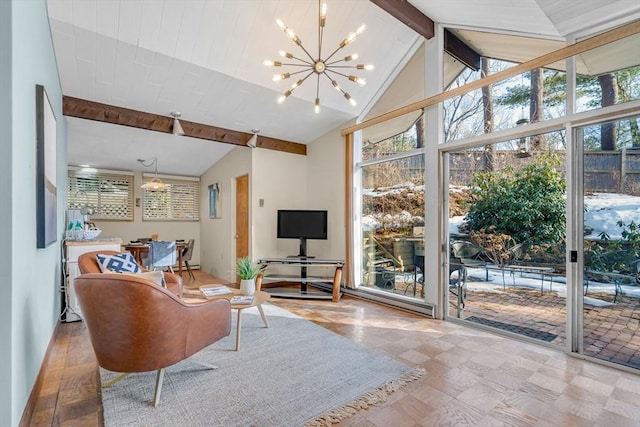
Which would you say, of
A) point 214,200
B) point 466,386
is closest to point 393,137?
point 466,386

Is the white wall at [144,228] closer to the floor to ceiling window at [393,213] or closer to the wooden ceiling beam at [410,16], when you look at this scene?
the floor to ceiling window at [393,213]

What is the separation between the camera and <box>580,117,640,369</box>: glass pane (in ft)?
8.13

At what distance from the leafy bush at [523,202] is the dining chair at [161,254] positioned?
4914 mm

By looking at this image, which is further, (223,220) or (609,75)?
(223,220)

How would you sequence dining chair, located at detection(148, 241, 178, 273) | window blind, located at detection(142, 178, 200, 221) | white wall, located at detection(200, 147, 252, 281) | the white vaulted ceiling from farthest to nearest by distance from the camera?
1. window blind, located at detection(142, 178, 200, 221)
2. white wall, located at detection(200, 147, 252, 281)
3. dining chair, located at detection(148, 241, 178, 273)
4. the white vaulted ceiling

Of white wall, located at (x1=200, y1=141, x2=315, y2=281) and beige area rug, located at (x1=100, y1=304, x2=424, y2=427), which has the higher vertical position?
white wall, located at (x1=200, y1=141, x2=315, y2=281)

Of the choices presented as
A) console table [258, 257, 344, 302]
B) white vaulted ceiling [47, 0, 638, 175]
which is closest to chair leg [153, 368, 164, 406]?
console table [258, 257, 344, 302]

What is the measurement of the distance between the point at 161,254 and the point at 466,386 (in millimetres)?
5060

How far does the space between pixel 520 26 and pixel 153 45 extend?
3.65 metres

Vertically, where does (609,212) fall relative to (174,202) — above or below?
below

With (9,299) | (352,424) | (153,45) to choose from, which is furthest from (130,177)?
(352,424)

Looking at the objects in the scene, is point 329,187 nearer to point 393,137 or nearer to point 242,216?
point 393,137

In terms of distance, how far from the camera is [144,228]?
22.8ft

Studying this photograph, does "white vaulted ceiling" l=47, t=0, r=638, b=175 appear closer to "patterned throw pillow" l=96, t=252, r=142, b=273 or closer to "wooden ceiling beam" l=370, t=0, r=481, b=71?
"wooden ceiling beam" l=370, t=0, r=481, b=71
